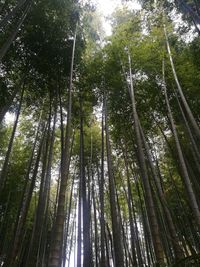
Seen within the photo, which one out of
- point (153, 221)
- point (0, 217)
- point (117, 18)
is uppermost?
point (117, 18)

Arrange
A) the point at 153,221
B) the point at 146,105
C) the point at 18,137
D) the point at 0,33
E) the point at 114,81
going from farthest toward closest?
the point at 18,137 → the point at 146,105 → the point at 114,81 → the point at 0,33 → the point at 153,221

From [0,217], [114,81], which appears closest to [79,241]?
[114,81]

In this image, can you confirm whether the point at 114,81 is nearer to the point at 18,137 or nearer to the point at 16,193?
the point at 18,137

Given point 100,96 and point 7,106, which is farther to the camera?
point 100,96

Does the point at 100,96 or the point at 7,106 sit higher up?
the point at 100,96

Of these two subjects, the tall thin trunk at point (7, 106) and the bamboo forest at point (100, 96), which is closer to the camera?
the bamboo forest at point (100, 96)

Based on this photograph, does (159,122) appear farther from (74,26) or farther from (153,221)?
(153,221)

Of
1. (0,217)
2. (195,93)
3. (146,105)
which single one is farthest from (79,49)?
(0,217)

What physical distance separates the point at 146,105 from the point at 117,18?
292cm

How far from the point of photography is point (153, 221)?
12.9 feet

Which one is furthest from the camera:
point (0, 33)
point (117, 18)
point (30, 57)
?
point (117, 18)

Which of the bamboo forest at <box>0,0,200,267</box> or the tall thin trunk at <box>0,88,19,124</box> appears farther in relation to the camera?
A: the tall thin trunk at <box>0,88,19,124</box>

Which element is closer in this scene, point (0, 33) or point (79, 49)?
point (0, 33)

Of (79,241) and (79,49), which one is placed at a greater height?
(79,49)
